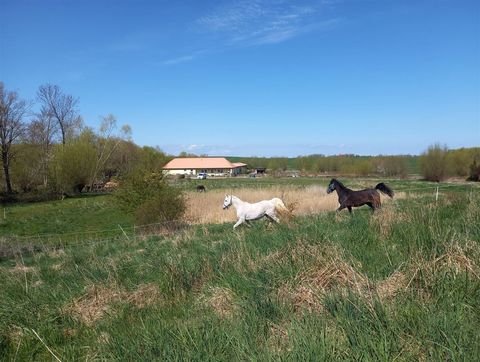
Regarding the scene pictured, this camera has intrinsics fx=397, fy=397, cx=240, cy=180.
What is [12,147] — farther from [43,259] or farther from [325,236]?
[325,236]

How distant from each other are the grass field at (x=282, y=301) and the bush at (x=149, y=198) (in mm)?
11832

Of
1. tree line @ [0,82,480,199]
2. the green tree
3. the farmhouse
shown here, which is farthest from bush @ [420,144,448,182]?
the farmhouse

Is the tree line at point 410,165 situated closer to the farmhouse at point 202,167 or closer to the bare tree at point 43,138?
the farmhouse at point 202,167

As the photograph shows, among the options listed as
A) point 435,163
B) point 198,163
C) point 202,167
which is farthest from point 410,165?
point 198,163

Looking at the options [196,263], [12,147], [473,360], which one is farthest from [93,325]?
[12,147]

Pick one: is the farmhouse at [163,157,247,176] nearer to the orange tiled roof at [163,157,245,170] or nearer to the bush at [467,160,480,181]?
the orange tiled roof at [163,157,245,170]

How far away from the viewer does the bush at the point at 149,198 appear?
62.3 feet

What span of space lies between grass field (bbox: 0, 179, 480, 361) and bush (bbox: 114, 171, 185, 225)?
11832mm

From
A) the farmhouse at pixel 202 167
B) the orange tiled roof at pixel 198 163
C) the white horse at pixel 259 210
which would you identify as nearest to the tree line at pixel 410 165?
the farmhouse at pixel 202 167

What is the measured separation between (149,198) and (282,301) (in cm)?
1740

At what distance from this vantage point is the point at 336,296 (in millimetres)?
3305

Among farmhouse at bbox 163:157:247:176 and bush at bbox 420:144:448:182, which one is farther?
farmhouse at bbox 163:157:247:176

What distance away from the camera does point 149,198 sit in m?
20.3

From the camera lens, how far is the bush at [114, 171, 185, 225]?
62.3ft
